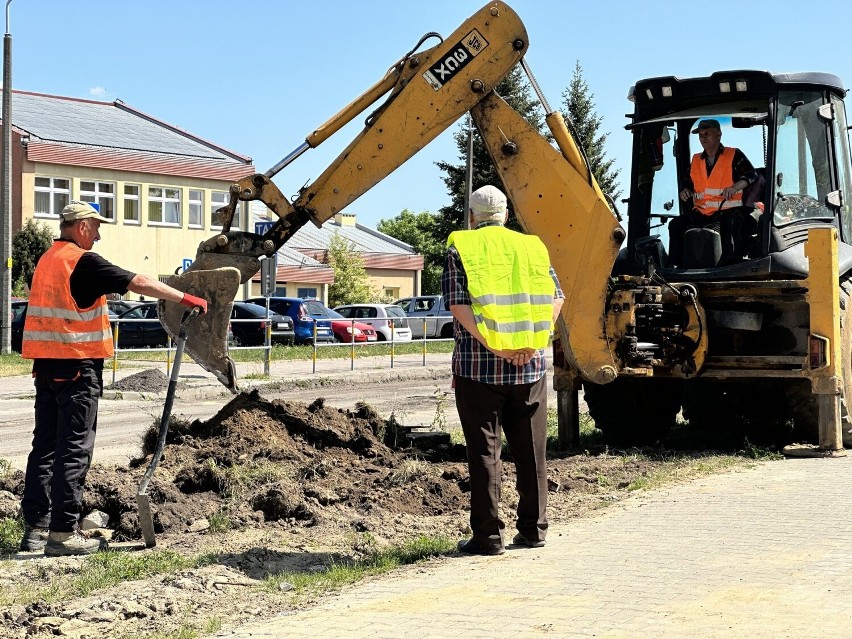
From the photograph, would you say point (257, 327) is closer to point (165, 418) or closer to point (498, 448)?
point (165, 418)

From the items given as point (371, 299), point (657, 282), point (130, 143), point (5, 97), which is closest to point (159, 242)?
point (130, 143)

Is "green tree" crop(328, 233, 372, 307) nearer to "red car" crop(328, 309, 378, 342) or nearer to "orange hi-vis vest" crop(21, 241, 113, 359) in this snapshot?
"red car" crop(328, 309, 378, 342)

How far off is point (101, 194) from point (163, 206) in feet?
9.86

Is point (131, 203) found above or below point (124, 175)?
below

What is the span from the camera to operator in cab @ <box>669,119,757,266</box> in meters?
11.1

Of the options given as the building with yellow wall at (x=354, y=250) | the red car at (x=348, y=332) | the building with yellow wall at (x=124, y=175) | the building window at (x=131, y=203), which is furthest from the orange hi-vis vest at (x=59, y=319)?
the building with yellow wall at (x=354, y=250)

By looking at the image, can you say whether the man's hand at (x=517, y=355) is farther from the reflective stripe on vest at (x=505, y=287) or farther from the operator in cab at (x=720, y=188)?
the operator in cab at (x=720, y=188)

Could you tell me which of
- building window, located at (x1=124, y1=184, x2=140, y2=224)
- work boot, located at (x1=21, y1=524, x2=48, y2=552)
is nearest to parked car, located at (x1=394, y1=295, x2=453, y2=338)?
building window, located at (x1=124, y1=184, x2=140, y2=224)

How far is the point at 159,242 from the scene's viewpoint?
51.3m

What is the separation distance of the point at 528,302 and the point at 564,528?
5.18 feet

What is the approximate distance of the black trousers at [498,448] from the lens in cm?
690

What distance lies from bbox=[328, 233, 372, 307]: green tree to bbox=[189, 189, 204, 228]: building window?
1120 cm

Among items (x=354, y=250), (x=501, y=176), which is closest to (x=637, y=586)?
(x=501, y=176)

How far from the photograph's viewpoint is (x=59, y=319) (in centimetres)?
730
